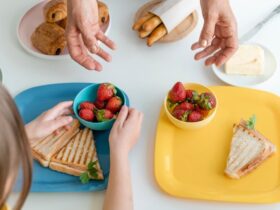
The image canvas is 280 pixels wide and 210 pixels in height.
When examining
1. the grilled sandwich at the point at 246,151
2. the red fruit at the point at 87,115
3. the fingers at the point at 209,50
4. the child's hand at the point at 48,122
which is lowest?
the grilled sandwich at the point at 246,151

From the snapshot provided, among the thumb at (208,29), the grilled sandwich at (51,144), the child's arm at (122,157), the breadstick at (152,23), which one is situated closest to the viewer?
the child's arm at (122,157)

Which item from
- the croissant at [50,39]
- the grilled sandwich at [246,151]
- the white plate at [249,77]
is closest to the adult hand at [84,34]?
the croissant at [50,39]

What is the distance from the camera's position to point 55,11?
1460 mm

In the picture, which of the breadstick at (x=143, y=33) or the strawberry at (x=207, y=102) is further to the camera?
the breadstick at (x=143, y=33)

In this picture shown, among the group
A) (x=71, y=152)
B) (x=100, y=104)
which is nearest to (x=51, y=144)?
(x=71, y=152)

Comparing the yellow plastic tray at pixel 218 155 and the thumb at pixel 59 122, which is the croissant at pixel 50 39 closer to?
the thumb at pixel 59 122

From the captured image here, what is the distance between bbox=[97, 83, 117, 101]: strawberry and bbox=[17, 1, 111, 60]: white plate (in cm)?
24

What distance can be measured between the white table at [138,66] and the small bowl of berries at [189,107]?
7 cm

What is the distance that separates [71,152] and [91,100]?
→ 186 mm

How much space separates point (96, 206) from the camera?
44.5 inches

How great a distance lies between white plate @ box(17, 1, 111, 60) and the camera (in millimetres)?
1457

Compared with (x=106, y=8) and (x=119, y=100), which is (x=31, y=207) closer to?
(x=119, y=100)

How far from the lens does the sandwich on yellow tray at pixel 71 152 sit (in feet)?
3.81

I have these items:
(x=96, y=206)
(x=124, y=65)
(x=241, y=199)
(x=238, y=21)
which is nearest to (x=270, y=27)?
(x=238, y=21)
